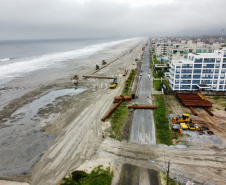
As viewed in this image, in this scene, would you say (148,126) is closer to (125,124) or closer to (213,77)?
(125,124)

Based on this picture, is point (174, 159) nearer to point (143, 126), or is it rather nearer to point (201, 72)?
point (143, 126)

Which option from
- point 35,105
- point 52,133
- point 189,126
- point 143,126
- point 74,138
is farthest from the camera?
point 35,105

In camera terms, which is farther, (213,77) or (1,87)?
(1,87)

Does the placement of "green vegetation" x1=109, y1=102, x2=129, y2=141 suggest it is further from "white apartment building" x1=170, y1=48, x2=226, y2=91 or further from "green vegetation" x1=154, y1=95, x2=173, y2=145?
"white apartment building" x1=170, y1=48, x2=226, y2=91

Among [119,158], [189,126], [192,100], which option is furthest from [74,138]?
[192,100]

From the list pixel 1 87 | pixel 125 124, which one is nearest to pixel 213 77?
pixel 125 124

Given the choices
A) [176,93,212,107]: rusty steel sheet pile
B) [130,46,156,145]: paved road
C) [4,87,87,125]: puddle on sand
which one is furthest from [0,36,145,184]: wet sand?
[176,93,212,107]: rusty steel sheet pile
